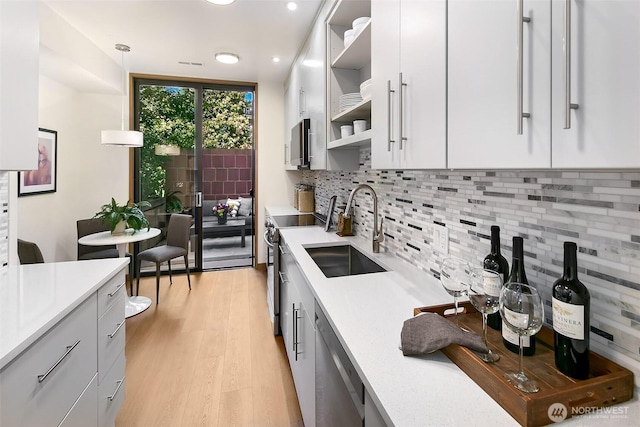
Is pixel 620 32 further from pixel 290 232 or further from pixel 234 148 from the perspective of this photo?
pixel 234 148

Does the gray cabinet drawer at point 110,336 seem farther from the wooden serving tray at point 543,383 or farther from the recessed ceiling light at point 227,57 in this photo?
the recessed ceiling light at point 227,57

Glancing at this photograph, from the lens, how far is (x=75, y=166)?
3.93 metres

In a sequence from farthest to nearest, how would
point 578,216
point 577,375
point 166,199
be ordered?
point 166,199
point 578,216
point 577,375

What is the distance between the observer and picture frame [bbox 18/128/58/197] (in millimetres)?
3049

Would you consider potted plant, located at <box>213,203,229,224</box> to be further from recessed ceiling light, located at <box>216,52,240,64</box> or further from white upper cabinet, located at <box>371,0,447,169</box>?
white upper cabinet, located at <box>371,0,447,169</box>

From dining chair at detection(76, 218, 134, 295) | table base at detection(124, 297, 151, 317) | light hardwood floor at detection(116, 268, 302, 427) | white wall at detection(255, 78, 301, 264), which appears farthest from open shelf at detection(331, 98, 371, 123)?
dining chair at detection(76, 218, 134, 295)

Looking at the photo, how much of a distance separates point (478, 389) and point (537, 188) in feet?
1.94

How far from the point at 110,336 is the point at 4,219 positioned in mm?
805

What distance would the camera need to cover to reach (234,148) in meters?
4.60

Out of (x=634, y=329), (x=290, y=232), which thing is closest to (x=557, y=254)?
(x=634, y=329)

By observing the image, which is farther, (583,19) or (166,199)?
(166,199)

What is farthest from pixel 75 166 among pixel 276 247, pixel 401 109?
pixel 401 109

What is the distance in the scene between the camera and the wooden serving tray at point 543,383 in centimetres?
64

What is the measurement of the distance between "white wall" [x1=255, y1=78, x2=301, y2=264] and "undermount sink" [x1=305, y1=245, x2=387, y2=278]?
2.53 meters
